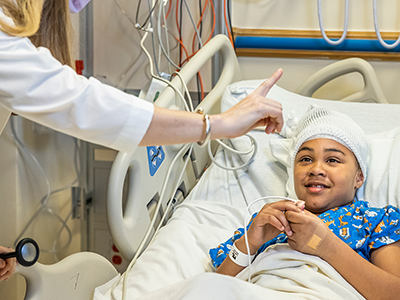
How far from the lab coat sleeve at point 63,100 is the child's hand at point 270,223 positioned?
0.44 m

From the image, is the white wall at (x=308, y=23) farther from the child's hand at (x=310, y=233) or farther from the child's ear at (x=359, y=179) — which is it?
the child's hand at (x=310, y=233)

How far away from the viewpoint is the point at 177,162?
1.49 meters

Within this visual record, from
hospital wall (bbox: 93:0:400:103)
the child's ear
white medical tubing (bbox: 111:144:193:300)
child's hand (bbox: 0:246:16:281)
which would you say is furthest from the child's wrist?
hospital wall (bbox: 93:0:400:103)

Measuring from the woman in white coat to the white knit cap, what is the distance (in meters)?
0.46

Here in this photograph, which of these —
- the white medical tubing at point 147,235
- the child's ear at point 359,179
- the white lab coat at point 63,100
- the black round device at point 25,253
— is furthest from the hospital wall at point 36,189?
the child's ear at point 359,179

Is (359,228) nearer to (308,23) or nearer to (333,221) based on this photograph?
(333,221)

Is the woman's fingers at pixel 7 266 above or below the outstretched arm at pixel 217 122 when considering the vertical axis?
below

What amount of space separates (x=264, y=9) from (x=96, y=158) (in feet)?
3.97

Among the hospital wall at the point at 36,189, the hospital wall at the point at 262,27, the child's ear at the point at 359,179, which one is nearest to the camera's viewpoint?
the child's ear at the point at 359,179

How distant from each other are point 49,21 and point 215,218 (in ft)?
2.75

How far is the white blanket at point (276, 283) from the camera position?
0.79 meters

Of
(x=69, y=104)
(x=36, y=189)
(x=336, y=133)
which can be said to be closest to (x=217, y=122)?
(x=69, y=104)

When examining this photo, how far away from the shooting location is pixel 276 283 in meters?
0.92

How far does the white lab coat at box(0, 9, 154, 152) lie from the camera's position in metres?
0.61
